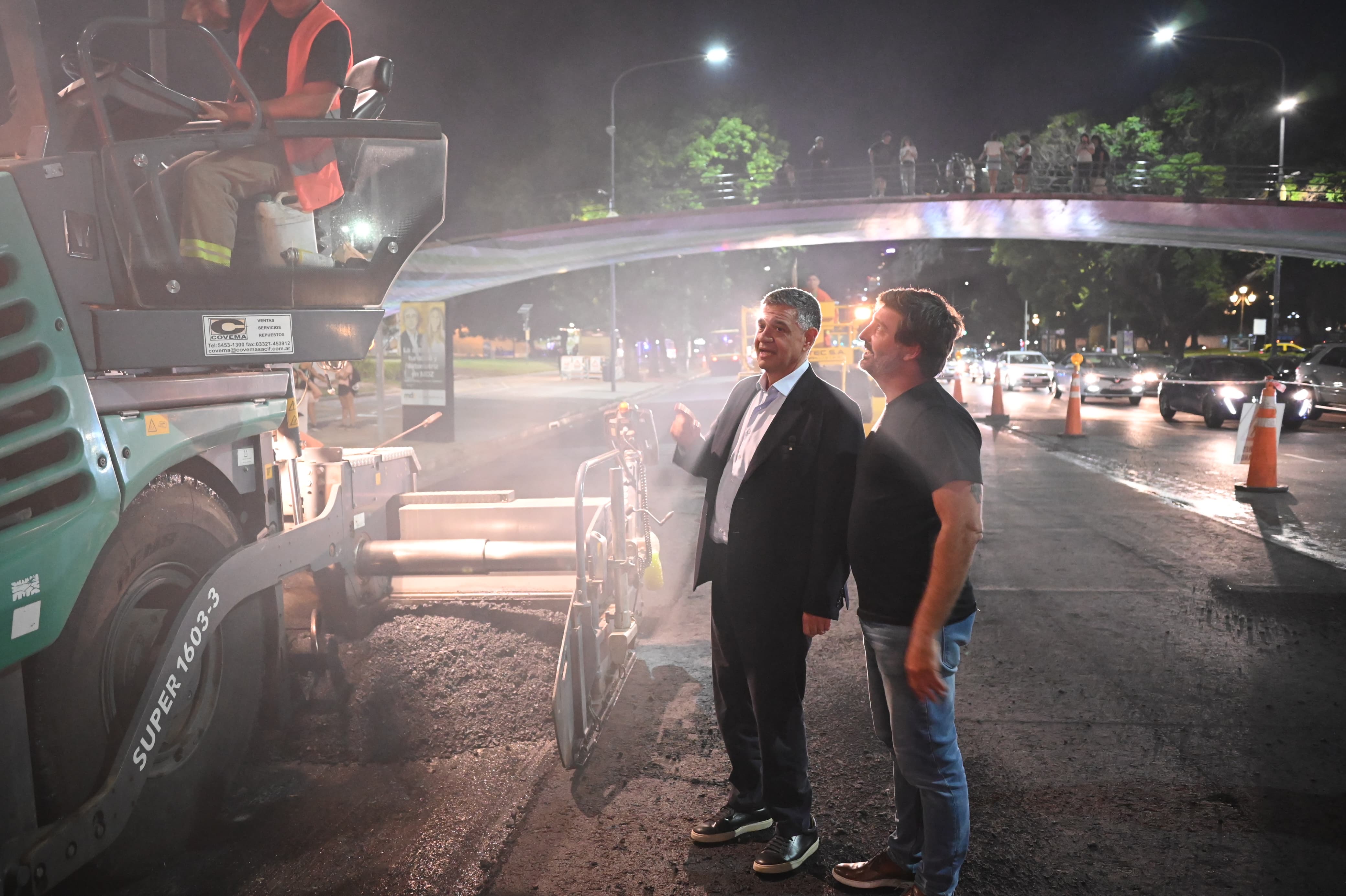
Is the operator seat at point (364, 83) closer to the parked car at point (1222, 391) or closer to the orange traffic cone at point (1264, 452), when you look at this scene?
the orange traffic cone at point (1264, 452)

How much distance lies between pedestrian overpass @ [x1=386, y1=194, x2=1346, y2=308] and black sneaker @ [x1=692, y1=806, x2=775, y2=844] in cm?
2003

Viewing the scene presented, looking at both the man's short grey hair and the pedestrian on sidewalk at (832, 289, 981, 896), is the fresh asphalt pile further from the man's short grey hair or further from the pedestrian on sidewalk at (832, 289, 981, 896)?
the man's short grey hair

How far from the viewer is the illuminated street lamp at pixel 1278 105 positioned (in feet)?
91.7

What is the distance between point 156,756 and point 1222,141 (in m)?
56.3

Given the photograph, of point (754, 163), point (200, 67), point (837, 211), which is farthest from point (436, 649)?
point (754, 163)

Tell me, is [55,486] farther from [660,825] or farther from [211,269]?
[660,825]

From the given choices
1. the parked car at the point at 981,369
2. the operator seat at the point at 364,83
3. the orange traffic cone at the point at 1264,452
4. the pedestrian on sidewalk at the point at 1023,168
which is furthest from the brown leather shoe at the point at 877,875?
the parked car at the point at 981,369

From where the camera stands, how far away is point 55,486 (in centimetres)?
291

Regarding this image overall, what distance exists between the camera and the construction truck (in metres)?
2.84

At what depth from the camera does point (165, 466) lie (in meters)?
3.41

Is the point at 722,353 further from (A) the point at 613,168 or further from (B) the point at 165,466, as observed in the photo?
(B) the point at 165,466

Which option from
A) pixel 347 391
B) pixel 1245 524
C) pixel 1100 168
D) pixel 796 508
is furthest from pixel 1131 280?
pixel 796 508

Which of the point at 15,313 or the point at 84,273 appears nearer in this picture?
the point at 15,313

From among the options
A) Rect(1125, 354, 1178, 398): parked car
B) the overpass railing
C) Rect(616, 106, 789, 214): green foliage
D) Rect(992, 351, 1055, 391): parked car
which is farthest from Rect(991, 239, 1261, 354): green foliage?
Rect(616, 106, 789, 214): green foliage
